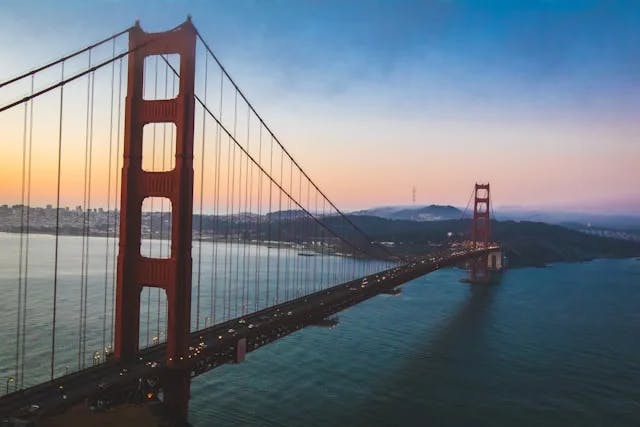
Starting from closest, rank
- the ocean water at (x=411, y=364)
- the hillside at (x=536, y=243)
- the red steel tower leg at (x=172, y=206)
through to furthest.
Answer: the red steel tower leg at (x=172, y=206)
the ocean water at (x=411, y=364)
the hillside at (x=536, y=243)

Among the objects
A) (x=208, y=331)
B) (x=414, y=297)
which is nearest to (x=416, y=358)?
(x=208, y=331)

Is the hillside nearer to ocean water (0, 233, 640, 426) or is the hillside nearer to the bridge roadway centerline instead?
ocean water (0, 233, 640, 426)

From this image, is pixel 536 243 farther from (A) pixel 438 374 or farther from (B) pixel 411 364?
(A) pixel 438 374

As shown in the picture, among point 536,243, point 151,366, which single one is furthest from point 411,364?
point 536,243

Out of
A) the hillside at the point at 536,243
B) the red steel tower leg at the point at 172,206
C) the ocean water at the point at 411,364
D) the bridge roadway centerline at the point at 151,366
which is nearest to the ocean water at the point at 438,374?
the ocean water at the point at 411,364

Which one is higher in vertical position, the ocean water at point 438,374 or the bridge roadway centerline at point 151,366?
the bridge roadway centerline at point 151,366

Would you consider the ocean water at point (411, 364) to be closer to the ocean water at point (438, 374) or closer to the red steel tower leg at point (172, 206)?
the ocean water at point (438, 374)

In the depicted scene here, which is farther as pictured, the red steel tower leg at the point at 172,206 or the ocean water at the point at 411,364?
the ocean water at the point at 411,364
